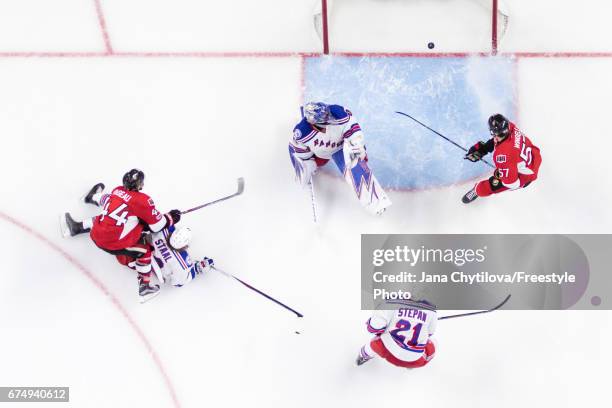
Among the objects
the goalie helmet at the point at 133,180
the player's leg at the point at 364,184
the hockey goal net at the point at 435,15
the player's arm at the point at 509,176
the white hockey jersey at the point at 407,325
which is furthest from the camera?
the hockey goal net at the point at 435,15

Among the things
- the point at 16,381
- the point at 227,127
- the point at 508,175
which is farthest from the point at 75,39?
the point at 508,175

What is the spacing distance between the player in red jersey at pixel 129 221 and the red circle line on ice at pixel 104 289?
37cm

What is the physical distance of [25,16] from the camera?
511 cm

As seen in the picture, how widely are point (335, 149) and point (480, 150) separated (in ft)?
Answer: 3.18

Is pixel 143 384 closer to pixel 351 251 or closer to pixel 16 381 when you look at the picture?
pixel 16 381

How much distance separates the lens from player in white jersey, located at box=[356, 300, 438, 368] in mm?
3900

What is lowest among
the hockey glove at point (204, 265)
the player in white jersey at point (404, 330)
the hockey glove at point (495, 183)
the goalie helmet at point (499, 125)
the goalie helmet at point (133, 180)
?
the player in white jersey at point (404, 330)

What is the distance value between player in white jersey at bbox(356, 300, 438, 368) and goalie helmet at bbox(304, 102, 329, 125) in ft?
3.94

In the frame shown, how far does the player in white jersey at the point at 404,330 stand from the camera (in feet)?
12.8

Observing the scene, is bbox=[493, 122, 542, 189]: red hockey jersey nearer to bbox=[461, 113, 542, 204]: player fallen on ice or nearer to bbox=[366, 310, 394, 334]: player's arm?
bbox=[461, 113, 542, 204]: player fallen on ice

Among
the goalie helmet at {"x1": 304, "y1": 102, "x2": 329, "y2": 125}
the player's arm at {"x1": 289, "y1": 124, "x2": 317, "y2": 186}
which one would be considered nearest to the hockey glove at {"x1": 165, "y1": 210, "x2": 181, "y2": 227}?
the player's arm at {"x1": 289, "y1": 124, "x2": 317, "y2": 186}

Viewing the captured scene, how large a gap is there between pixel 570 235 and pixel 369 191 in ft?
4.86

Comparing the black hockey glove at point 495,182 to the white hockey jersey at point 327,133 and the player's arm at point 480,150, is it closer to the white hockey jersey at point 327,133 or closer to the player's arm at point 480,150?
the player's arm at point 480,150

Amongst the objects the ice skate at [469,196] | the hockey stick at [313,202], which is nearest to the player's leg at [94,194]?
the hockey stick at [313,202]
